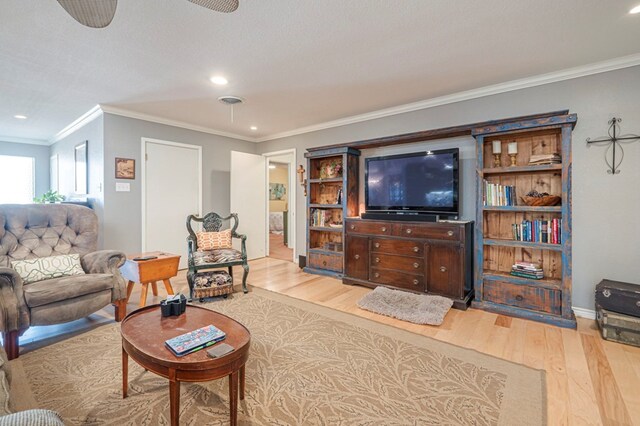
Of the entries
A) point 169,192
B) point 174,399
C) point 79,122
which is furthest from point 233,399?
point 79,122

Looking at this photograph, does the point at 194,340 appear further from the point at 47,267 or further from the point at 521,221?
the point at 521,221

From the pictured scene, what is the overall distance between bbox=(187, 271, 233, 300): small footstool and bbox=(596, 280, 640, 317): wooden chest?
354cm

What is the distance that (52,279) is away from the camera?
2.50 m

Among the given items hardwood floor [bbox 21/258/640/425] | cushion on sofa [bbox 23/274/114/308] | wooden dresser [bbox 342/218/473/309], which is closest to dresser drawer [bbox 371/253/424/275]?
wooden dresser [bbox 342/218/473/309]

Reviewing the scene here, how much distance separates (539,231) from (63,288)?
4.26 m

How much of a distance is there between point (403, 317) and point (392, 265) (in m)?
0.83

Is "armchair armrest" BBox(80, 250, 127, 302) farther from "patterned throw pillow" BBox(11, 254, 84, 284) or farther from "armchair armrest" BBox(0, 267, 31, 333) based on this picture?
"armchair armrest" BBox(0, 267, 31, 333)

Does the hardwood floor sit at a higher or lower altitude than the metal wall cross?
lower

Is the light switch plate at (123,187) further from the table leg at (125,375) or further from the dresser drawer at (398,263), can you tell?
the dresser drawer at (398,263)

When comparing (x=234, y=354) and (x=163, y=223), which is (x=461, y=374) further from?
(x=163, y=223)

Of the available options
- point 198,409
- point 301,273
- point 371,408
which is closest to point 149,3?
point 198,409

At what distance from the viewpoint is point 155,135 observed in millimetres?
4492

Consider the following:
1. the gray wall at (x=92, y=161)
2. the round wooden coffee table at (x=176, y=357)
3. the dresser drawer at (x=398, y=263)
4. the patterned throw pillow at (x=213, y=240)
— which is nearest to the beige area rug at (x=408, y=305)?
the dresser drawer at (x=398, y=263)

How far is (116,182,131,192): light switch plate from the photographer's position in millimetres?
4133
